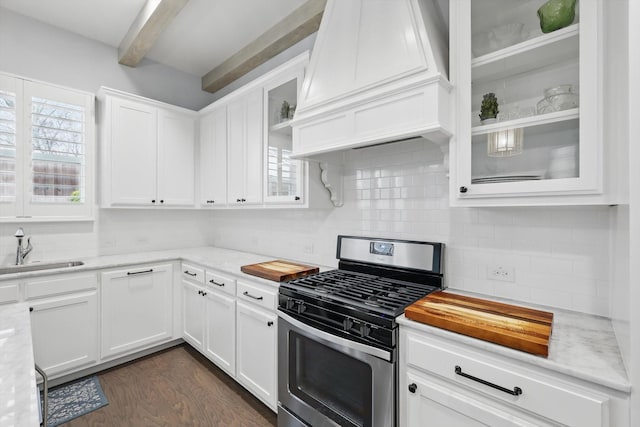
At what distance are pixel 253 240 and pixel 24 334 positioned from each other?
2.16m

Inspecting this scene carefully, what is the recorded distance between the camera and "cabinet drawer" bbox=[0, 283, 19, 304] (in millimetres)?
2160

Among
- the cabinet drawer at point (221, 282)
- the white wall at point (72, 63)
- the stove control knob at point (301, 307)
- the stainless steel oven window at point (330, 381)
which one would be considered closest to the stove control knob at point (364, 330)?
the stainless steel oven window at point (330, 381)

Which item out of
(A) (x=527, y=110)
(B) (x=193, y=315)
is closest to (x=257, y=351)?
(B) (x=193, y=315)

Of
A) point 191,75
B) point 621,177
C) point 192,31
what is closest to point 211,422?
point 621,177

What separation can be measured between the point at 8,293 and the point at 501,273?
10.6 ft

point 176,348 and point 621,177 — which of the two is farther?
point 176,348

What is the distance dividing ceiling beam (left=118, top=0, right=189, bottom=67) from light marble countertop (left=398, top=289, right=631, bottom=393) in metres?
2.64

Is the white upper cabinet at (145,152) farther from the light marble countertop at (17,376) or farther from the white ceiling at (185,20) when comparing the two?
the light marble countertop at (17,376)

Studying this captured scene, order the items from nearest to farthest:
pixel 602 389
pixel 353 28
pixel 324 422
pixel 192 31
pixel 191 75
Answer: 1. pixel 602 389
2. pixel 324 422
3. pixel 353 28
4. pixel 192 31
5. pixel 191 75

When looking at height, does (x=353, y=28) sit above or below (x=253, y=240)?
above

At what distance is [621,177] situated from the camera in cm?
103

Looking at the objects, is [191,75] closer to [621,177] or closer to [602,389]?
[621,177]

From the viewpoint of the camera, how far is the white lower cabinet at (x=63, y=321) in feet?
7.51

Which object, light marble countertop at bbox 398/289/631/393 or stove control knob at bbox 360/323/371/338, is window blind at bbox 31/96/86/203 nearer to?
stove control knob at bbox 360/323/371/338
